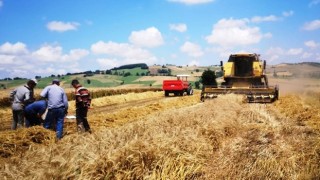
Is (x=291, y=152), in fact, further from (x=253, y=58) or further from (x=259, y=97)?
(x=253, y=58)

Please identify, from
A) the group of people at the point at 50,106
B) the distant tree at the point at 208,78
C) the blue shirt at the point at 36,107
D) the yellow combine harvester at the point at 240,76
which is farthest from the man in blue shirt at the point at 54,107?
the distant tree at the point at 208,78

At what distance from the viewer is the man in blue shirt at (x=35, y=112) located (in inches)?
460

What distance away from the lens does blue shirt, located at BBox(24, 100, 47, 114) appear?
11.7 metres

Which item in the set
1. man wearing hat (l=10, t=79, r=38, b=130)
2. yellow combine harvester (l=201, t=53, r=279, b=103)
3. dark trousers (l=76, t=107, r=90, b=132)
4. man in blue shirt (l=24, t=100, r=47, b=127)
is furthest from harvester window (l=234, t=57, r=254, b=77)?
man in blue shirt (l=24, t=100, r=47, b=127)

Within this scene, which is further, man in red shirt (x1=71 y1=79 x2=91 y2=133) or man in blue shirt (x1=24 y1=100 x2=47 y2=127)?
man in blue shirt (x1=24 y1=100 x2=47 y2=127)

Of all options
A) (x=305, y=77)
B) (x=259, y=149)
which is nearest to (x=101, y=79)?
(x=305, y=77)

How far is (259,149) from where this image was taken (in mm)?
6543

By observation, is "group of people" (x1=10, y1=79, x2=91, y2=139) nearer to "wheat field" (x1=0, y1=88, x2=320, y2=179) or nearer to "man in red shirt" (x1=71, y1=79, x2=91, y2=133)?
"man in red shirt" (x1=71, y1=79, x2=91, y2=133)

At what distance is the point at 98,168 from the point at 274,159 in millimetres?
2837

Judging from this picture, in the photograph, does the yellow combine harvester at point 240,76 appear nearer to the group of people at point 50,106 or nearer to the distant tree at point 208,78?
the group of people at point 50,106

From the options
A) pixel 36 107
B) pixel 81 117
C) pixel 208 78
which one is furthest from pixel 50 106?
pixel 208 78

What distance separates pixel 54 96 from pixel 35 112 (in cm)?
109

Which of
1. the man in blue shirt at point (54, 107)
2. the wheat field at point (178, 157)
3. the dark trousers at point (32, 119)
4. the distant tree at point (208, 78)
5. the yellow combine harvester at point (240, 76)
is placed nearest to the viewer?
the wheat field at point (178, 157)

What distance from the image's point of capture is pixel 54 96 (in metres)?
11.2
